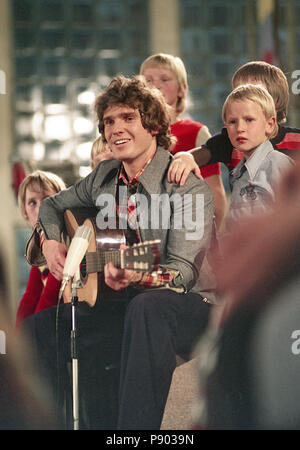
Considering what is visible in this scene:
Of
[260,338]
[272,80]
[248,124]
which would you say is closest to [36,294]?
[260,338]

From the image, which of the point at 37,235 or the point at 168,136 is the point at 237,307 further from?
the point at 37,235

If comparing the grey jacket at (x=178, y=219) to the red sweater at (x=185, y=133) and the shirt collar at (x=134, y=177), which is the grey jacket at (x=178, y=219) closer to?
the shirt collar at (x=134, y=177)

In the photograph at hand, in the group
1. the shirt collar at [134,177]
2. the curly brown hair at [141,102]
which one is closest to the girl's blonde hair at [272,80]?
the curly brown hair at [141,102]

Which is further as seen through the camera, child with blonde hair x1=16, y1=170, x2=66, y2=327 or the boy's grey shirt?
child with blonde hair x1=16, y1=170, x2=66, y2=327

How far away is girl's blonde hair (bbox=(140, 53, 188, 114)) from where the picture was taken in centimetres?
284

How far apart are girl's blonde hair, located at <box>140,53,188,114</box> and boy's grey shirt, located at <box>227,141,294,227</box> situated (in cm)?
64

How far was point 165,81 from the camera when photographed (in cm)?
287

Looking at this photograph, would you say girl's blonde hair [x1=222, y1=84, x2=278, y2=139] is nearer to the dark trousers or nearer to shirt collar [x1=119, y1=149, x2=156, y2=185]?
shirt collar [x1=119, y1=149, x2=156, y2=185]

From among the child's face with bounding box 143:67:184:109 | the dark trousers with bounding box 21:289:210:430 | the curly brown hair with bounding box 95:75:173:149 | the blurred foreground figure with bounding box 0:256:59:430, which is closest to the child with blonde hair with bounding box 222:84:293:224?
the curly brown hair with bounding box 95:75:173:149

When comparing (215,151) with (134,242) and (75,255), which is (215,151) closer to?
(134,242)

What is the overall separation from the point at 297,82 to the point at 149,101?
24.3 inches

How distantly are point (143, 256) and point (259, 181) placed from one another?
0.56 meters

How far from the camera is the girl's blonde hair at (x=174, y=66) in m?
2.84

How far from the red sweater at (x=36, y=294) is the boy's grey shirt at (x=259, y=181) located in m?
0.81
